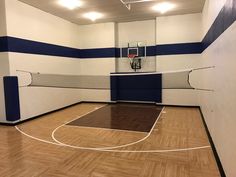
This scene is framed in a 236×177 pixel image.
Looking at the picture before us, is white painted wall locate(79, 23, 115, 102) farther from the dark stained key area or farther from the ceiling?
the dark stained key area

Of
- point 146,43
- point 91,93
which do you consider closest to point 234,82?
point 146,43

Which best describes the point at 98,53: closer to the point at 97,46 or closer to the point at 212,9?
the point at 97,46

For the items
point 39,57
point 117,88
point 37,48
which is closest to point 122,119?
point 117,88

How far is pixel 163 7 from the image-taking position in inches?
248

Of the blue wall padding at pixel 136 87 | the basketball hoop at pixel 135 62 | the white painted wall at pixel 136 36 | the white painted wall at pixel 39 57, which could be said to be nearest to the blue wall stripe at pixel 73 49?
the white painted wall at pixel 39 57

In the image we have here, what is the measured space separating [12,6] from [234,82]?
5410 millimetres

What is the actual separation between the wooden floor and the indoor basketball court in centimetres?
2

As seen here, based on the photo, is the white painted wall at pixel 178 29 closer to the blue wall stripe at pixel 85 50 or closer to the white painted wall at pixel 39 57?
the blue wall stripe at pixel 85 50

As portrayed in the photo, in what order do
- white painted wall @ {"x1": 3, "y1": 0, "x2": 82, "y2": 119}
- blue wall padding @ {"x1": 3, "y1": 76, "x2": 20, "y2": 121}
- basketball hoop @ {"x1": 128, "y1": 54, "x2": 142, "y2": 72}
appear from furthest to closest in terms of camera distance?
1. basketball hoop @ {"x1": 128, "y1": 54, "x2": 142, "y2": 72}
2. white painted wall @ {"x1": 3, "y1": 0, "x2": 82, "y2": 119}
3. blue wall padding @ {"x1": 3, "y1": 76, "x2": 20, "y2": 121}

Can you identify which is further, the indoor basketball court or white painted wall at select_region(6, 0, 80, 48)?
white painted wall at select_region(6, 0, 80, 48)

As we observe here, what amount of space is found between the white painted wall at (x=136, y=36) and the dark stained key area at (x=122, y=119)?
6.37 ft

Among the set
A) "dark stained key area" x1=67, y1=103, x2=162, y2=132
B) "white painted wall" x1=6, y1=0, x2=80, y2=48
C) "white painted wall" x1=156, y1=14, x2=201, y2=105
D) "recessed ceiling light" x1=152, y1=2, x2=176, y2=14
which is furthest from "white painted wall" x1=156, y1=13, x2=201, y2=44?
"white painted wall" x1=6, y1=0, x2=80, y2=48

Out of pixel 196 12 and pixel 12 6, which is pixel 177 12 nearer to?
pixel 196 12

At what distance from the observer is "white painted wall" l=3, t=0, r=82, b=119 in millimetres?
5316
